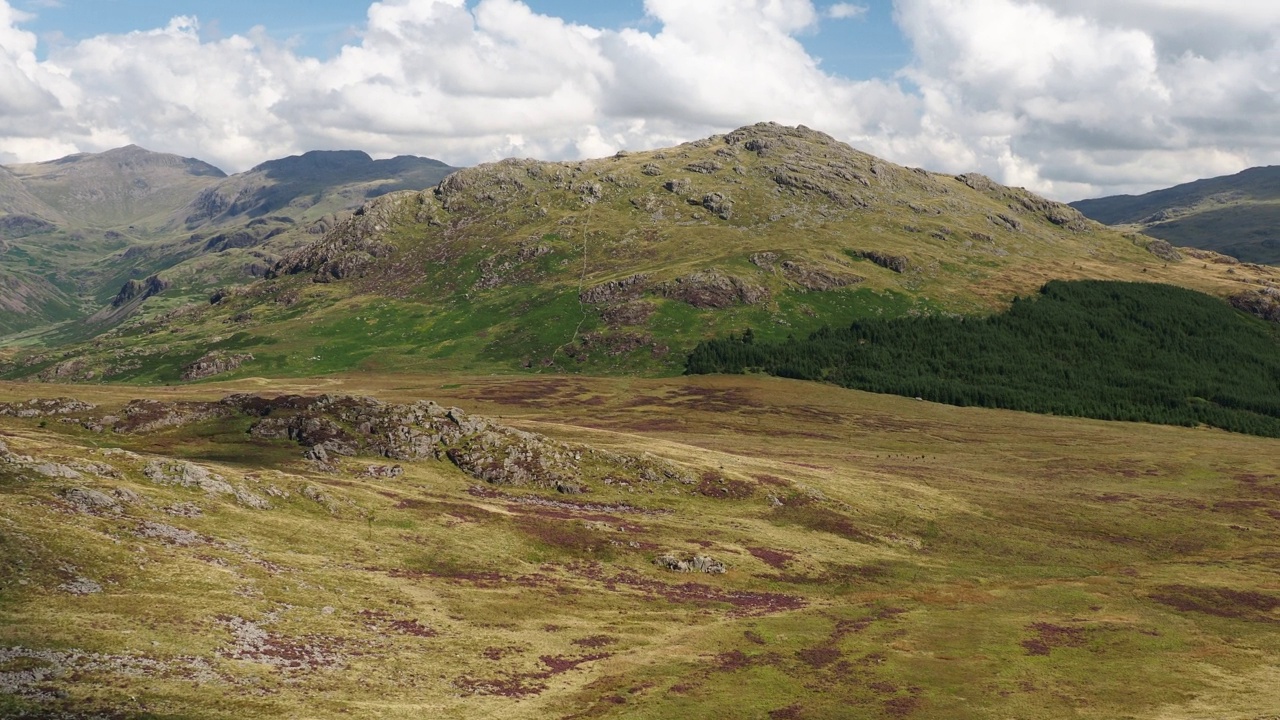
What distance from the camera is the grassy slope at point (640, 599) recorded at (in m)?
50.3

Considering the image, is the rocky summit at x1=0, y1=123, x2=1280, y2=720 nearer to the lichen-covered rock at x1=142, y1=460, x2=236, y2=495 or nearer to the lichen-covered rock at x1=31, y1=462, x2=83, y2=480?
the lichen-covered rock at x1=31, y1=462, x2=83, y2=480

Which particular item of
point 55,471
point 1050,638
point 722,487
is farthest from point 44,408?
point 1050,638

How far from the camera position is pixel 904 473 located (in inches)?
5640

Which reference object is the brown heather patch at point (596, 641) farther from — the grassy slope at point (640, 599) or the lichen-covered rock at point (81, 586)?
the lichen-covered rock at point (81, 586)

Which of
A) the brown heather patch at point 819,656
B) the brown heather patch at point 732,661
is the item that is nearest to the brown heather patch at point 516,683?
the brown heather patch at point 732,661

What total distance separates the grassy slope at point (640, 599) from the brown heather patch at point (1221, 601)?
18.2 inches

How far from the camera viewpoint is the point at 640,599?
252 feet

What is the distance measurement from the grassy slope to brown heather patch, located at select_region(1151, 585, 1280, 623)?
1.52 ft

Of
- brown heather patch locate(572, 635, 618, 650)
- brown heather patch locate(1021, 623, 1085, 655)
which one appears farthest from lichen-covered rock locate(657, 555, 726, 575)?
brown heather patch locate(1021, 623, 1085, 655)

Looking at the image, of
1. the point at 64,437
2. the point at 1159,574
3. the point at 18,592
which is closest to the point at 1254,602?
the point at 1159,574

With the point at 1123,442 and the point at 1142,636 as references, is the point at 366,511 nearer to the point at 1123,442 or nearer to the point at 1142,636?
the point at 1142,636

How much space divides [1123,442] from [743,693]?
183819 millimetres

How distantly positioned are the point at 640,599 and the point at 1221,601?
222 feet

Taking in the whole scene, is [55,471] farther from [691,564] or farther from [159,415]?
[691,564]
